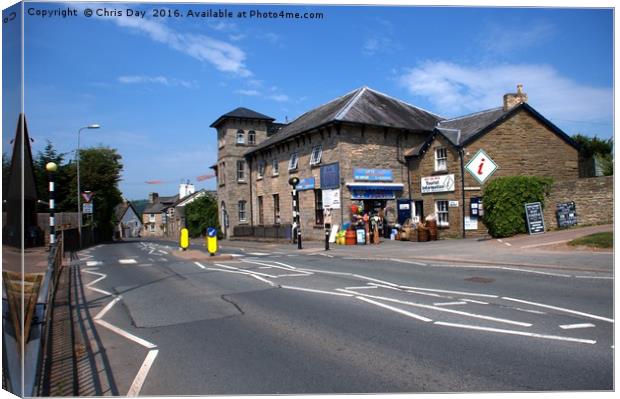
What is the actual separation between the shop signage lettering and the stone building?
2.0 inches

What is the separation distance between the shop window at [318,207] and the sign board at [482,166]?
26.5ft

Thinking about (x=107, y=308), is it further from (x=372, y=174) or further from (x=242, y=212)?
(x=242, y=212)

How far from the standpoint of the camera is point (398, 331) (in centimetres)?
578

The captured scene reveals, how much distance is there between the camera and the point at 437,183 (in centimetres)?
2394

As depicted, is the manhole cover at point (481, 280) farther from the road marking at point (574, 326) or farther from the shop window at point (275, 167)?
the shop window at point (275, 167)

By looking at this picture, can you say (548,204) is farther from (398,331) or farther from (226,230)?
(226,230)

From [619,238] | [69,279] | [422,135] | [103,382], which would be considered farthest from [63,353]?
[422,135]

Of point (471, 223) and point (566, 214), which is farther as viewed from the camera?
point (471, 223)

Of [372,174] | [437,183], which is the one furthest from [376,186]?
[437,183]

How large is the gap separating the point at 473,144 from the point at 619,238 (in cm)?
1966

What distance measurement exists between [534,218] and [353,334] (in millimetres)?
16359

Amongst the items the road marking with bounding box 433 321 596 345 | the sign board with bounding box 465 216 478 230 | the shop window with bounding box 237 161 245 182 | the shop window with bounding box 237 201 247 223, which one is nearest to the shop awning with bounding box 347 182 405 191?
the sign board with bounding box 465 216 478 230

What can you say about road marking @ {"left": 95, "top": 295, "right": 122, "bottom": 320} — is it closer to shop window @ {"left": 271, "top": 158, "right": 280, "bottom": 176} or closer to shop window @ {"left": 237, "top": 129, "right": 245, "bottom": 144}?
shop window @ {"left": 271, "top": 158, "right": 280, "bottom": 176}

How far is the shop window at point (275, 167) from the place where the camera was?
Result: 31.4 metres
